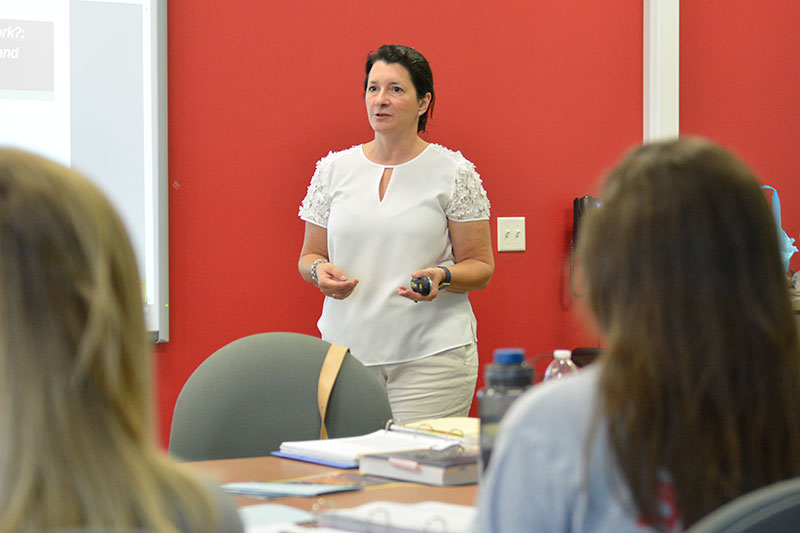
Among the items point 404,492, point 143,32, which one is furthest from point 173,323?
point 404,492

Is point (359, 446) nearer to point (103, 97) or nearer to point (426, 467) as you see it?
point (426, 467)

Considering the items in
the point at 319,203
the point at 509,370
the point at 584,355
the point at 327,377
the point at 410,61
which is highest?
the point at 410,61

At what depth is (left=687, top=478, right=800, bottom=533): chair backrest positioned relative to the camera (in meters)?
0.75

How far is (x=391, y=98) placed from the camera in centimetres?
290

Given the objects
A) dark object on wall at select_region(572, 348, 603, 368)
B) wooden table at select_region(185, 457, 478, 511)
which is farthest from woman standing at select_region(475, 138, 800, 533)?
dark object on wall at select_region(572, 348, 603, 368)

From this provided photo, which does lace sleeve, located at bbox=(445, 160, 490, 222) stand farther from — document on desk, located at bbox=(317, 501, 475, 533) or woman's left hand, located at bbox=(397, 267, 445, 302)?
document on desk, located at bbox=(317, 501, 475, 533)

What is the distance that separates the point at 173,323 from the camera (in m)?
3.28

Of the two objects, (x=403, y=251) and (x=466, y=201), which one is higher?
(x=466, y=201)

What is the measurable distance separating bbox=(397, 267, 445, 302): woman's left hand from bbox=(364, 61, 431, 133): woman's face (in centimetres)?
48

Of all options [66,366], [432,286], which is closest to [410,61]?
[432,286]

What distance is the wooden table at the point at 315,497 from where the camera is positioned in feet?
4.91

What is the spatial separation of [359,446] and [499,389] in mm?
514

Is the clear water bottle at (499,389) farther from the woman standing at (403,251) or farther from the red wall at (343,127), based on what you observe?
the red wall at (343,127)

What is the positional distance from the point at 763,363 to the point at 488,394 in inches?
21.6
